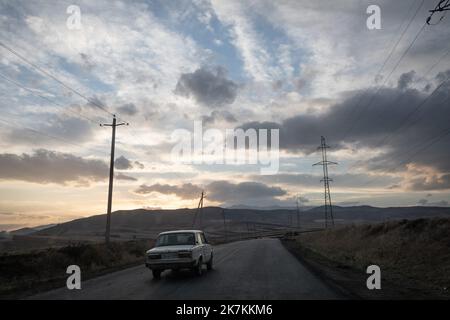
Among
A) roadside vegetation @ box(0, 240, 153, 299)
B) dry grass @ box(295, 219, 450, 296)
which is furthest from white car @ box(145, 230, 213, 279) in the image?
dry grass @ box(295, 219, 450, 296)

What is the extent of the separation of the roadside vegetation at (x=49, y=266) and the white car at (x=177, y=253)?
345cm

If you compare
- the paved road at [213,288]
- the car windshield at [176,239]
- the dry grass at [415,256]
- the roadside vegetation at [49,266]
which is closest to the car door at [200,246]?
the car windshield at [176,239]

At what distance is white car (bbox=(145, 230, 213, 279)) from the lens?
16750 mm

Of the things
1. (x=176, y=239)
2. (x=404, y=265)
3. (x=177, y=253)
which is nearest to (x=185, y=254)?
(x=177, y=253)

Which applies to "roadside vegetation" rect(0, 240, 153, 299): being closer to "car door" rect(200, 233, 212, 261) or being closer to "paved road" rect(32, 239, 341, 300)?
"paved road" rect(32, 239, 341, 300)

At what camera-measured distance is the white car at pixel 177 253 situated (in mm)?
16750

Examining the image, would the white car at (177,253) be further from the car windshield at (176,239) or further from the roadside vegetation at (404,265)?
the roadside vegetation at (404,265)

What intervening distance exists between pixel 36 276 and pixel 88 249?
7.04 meters

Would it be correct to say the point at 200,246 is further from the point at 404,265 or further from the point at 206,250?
the point at 404,265

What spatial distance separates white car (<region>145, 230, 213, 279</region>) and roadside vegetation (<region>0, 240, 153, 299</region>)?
11.3 ft

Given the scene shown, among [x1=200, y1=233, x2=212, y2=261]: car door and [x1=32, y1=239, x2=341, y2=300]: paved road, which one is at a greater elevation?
[x1=200, y1=233, x2=212, y2=261]: car door
